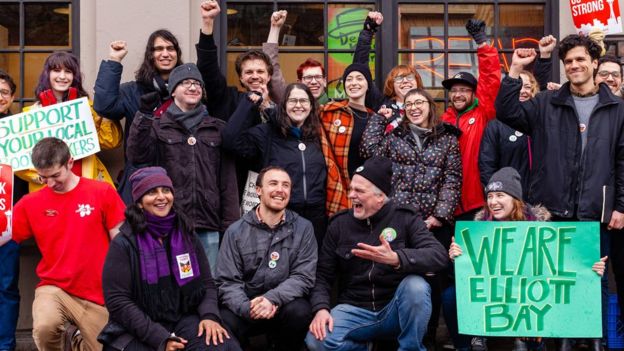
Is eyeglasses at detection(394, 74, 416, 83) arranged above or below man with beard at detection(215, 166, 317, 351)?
above

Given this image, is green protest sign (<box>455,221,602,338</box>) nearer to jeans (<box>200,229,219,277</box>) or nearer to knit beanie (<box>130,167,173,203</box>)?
jeans (<box>200,229,219,277</box>)

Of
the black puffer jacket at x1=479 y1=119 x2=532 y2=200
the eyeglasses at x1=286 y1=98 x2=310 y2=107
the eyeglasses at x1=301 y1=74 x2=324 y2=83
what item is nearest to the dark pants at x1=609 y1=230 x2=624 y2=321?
the black puffer jacket at x1=479 y1=119 x2=532 y2=200

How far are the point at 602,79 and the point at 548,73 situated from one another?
1.41 ft

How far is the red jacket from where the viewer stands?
7.02m

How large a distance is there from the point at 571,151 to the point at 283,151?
2.02m

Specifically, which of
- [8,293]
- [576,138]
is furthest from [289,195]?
[8,293]

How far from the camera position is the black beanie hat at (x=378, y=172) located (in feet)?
20.8

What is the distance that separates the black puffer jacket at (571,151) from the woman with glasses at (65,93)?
9.87ft

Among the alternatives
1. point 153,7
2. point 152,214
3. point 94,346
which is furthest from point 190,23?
point 94,346

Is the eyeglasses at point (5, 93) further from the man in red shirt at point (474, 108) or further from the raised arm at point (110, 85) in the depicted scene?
the man in red shirt at point (474, 108)

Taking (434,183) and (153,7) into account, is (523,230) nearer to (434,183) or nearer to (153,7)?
(434,183)

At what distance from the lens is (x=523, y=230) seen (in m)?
6.32

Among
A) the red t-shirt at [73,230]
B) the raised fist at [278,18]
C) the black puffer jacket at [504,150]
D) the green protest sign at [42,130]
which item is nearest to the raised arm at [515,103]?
the black puffer jacket at [504,150]

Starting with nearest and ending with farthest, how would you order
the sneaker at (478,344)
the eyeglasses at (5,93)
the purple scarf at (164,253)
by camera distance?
the purple scarf at (164,253) → the sneaker at (478,344) → the eyeglasses at (5,93)
